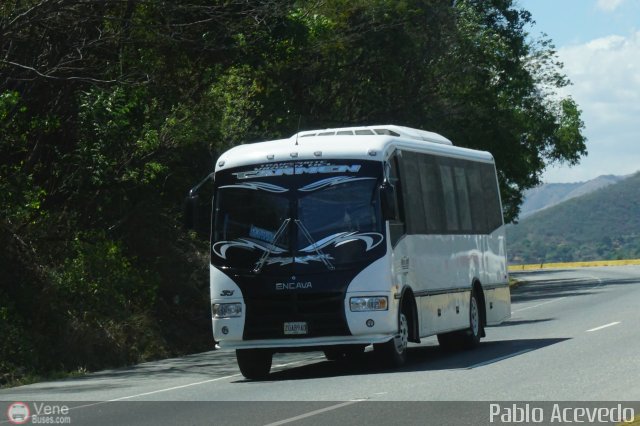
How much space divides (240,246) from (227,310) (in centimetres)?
85

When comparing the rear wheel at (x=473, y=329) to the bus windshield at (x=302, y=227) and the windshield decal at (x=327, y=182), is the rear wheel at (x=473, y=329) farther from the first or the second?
the windshield decal at (x=327, y=182)

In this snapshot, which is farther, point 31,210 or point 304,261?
point 31,210

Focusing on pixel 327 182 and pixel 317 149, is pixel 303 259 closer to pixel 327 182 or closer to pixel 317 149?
pixel 327 182

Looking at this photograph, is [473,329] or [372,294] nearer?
[372,294]

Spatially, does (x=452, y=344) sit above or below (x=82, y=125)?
below

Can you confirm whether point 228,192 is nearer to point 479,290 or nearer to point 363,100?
point 479,290

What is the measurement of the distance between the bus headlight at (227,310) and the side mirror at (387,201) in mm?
2232

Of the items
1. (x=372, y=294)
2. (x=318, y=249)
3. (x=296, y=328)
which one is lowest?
(x=296, y=328)

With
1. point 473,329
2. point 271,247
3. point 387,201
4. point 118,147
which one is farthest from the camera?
point 118,147

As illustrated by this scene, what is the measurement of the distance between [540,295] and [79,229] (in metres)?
23.1

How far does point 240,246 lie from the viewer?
17688 millimetres

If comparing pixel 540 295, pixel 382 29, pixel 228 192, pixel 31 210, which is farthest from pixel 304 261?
pixel 540 295

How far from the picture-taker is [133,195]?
90.4 ft

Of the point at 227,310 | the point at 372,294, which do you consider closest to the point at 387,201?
the point at 372,294
